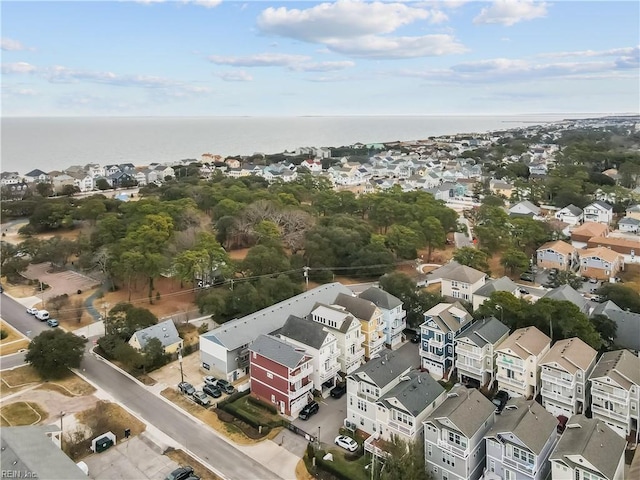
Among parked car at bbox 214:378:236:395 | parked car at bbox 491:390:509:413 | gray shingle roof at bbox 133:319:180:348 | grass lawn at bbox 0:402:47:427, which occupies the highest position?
gray shingle roof at bbox 133:319:180:348

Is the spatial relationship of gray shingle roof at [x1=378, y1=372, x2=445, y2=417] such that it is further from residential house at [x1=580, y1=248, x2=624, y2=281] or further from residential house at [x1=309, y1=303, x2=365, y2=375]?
residential house at [x1=580, y1=248, x2=624, y2=281]

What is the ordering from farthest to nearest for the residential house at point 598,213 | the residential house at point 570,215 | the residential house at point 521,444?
the residential house at point 570,215 < the residential house at point 598,213 < the residential house at point 521,444

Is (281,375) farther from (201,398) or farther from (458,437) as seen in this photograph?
(458,437)

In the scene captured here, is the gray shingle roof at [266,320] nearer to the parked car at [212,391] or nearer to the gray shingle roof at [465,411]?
the parked car at [212,391]

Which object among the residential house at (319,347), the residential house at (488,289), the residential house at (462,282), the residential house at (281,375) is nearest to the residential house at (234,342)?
the residential house at (281,375)

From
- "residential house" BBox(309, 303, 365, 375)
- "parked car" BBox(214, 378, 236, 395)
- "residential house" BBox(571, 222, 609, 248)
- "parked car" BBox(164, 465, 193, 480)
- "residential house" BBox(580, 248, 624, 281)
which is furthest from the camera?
"residential house" BBox(571, 222, 609, 248)

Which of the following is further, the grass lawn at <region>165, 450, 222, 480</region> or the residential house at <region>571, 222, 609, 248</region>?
the residential house at <region>571, 222, 609, 248</region>

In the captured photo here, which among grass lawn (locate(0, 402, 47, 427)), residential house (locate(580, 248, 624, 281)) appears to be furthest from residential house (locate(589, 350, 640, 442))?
grass lawn (locate(0, 402, 47, 427))
